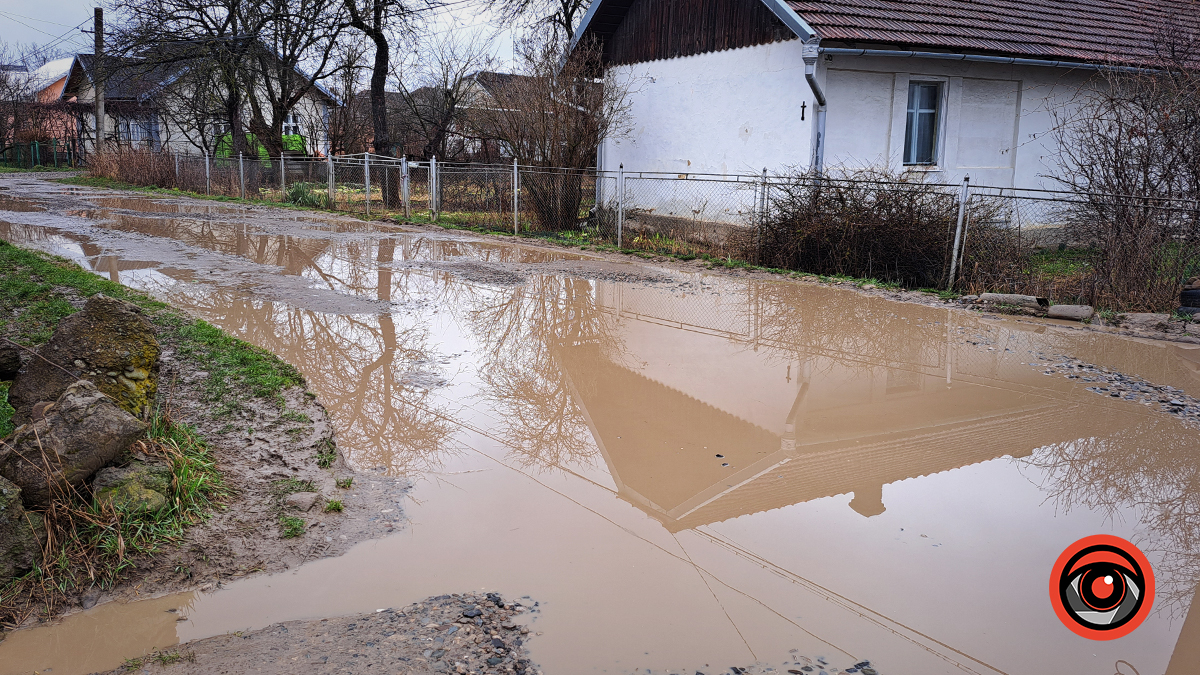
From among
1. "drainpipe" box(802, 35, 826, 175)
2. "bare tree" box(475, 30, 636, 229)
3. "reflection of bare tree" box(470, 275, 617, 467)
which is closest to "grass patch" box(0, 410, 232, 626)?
"reflection of bare tree" box(470, 275, 617, 467)

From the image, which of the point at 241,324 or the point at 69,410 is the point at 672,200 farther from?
the point at 69,410

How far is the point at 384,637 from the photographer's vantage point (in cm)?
333

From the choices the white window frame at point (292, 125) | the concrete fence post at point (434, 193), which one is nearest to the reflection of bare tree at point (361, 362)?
the concrete fence post at point (434, 193)

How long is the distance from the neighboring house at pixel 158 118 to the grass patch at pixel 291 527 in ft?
93.5

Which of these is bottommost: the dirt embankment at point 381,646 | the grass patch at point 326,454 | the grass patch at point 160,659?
the grass patch at point 160,659

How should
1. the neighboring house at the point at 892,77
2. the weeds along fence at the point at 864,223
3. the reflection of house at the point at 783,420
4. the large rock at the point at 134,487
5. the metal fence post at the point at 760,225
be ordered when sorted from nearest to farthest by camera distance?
the large rock at the point at 134,487 < the reflection of house at the point at 783,420 < the weeds along fence at the point at 864,223 < the metal fence post at the point at 760,225 < the neighboring house at the point at 892,77

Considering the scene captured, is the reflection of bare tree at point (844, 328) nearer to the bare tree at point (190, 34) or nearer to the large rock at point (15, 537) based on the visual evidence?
the large rock at point (15, 537)

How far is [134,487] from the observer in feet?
13.3

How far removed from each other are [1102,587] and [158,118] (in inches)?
1799

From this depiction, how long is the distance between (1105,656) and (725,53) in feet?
47.8

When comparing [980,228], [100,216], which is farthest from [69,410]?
[100,216]

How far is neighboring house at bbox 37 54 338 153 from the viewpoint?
33.2 meters

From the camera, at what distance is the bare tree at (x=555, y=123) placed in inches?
680

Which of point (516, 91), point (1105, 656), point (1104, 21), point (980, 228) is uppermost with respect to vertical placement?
point (1104, 21)
